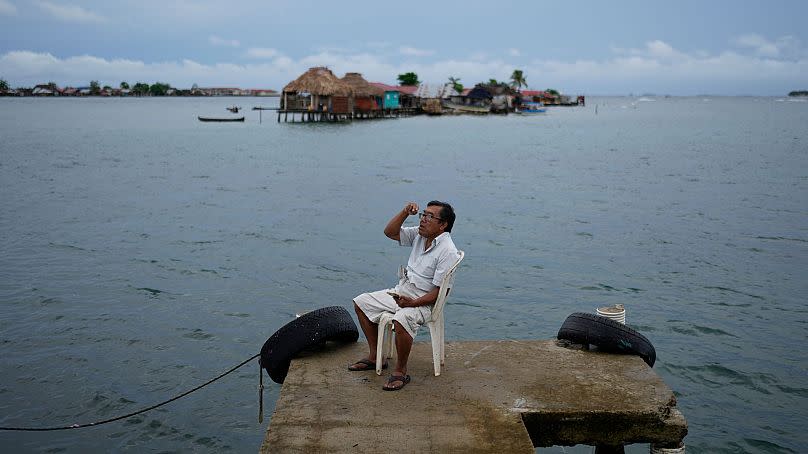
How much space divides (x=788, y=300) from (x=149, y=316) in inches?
405

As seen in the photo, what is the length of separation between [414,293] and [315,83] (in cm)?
5835

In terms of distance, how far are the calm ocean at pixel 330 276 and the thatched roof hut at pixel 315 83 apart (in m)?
31.1

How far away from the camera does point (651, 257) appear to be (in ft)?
50.2

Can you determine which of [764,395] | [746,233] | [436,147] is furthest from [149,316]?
[436,147]

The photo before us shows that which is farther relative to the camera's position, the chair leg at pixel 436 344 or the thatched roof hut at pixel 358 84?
the thatched roof hut at pixel 358 84

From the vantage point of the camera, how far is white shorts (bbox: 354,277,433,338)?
5.60 m

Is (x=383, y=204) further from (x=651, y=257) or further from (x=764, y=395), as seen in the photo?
(x=764, y=395)

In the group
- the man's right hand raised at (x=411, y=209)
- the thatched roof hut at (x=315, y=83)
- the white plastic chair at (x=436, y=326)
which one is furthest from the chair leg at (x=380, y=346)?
the thatched roof hut at (x=315, y=83)

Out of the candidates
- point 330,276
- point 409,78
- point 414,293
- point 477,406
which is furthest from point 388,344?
point 409,78

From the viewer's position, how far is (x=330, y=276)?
45.1 ft

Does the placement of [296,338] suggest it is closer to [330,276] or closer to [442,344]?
[442,344]

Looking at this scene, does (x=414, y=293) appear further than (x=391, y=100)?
No

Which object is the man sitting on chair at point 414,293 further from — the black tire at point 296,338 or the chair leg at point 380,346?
the black tire at point 296,338

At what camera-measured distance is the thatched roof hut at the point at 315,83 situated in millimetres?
62312
